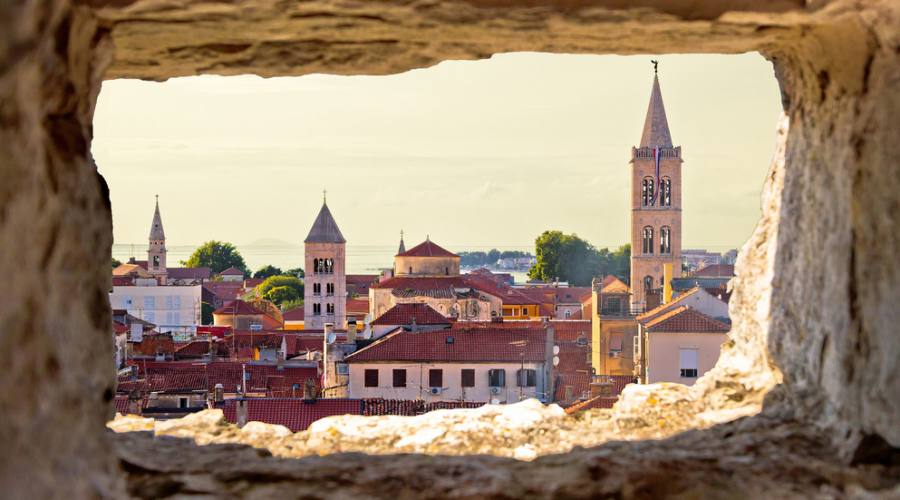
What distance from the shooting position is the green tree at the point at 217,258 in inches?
4001

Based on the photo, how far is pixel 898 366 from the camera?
2486mm

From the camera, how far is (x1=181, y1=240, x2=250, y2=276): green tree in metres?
102

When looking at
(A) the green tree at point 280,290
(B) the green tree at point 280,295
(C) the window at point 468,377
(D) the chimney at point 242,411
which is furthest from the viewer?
(A) the green tree at point 280,290

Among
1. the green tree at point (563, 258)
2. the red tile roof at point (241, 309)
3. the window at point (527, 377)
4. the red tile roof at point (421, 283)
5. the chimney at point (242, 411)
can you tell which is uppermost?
the green tree at point (563, 258)

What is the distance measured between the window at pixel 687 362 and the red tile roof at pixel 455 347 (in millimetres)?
4453

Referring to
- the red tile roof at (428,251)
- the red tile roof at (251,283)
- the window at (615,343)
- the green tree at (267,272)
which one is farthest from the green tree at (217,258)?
the window at (615,343)

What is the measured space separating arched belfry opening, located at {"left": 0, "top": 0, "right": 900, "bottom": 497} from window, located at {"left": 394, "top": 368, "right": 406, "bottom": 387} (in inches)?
917

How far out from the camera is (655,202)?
70.6 metres

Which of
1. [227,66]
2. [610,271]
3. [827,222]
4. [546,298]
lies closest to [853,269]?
[827,222]

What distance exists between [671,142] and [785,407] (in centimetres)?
6822

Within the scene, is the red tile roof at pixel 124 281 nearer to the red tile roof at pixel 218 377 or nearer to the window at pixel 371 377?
the red tile roof at pixel 218 377

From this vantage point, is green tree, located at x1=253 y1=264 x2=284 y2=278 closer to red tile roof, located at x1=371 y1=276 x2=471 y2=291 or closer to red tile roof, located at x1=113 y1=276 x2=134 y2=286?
red tile roof, located at x1=113 y1=276 x2=134 y2=286

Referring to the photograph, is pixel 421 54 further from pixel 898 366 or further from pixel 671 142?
pixel 671 142

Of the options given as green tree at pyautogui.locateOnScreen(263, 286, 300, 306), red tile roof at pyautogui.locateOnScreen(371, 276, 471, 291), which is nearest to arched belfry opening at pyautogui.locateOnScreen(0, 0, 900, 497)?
red tile roof at pyautogui.locateOnScreen(371, 276, 471, 291)
